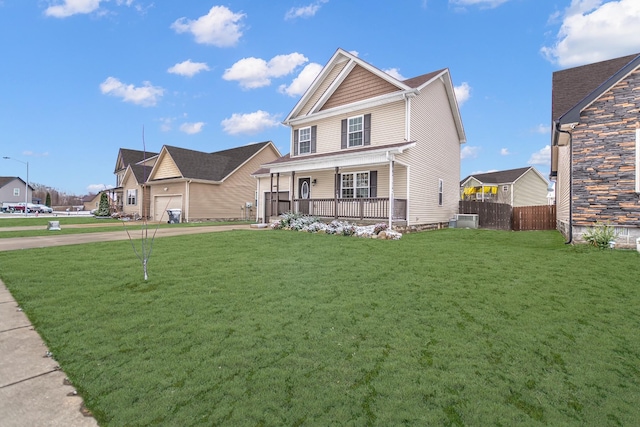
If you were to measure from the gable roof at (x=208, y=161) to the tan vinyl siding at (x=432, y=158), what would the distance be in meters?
16.4

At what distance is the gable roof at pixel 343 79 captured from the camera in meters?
14.8

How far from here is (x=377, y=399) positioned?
2.46 m

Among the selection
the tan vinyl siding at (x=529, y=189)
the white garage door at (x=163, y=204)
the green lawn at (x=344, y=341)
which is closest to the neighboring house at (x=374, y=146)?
the green lawn at (x=344, y=341)

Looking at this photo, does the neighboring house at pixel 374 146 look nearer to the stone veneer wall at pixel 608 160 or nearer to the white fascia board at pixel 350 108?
the white fascia board at pixel 350 108

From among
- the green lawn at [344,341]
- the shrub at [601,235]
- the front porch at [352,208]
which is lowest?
the green lawn at [344,341]

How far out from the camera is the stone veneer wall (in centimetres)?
915

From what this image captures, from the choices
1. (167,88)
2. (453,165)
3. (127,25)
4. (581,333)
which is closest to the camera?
(581,333)

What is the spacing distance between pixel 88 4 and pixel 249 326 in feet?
59.1

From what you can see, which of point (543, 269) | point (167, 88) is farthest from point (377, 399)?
point (167, 88)

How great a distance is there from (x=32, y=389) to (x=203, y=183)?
23735mm

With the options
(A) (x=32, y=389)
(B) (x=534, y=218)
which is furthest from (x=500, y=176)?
(A) (x=32, y=389)

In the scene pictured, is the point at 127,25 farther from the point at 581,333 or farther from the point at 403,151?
the point at 581,333

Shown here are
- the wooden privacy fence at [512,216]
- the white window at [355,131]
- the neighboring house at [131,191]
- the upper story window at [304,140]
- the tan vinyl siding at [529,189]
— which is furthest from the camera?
the tan vinyl siding at [529,189]

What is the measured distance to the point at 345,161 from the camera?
14328mm
